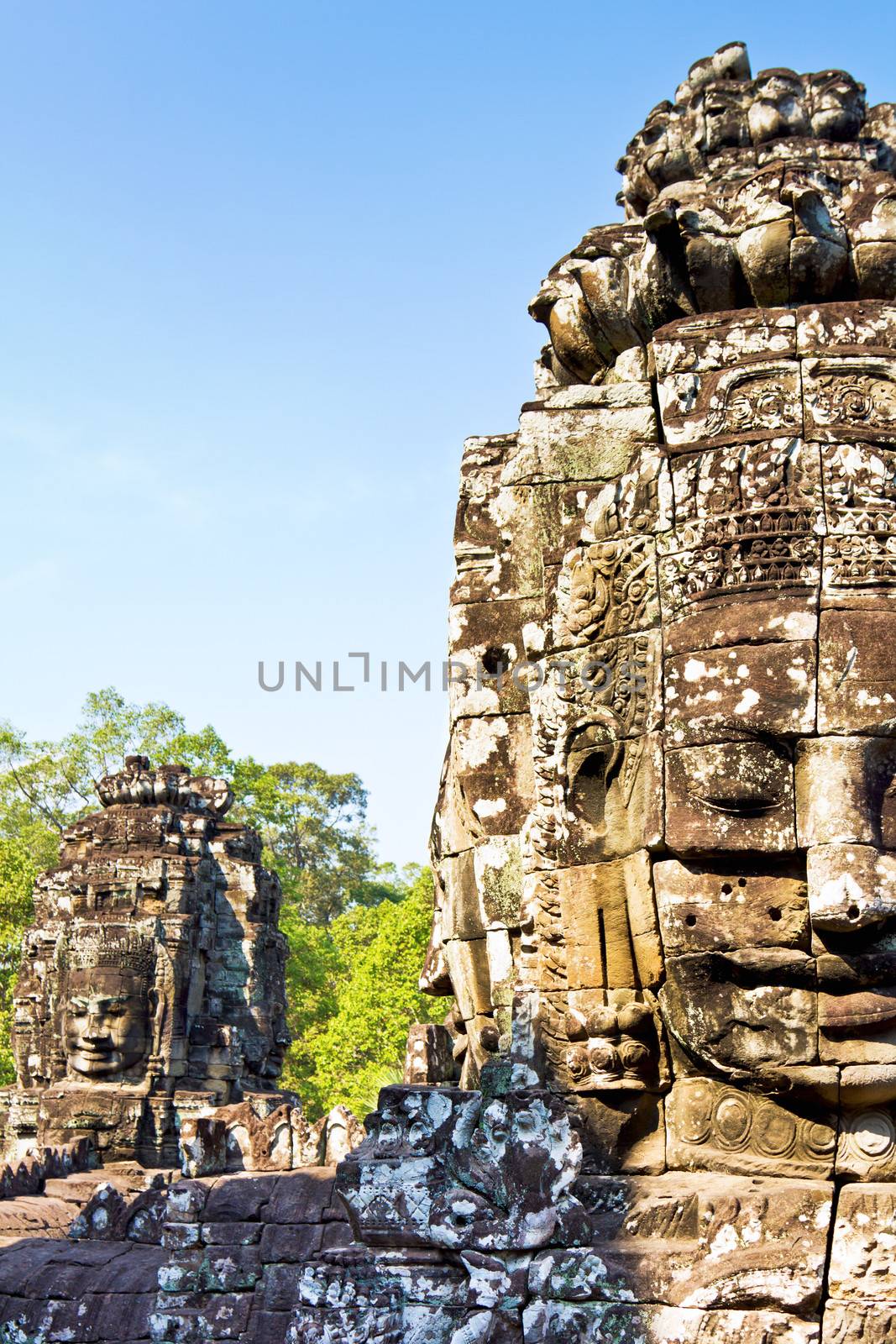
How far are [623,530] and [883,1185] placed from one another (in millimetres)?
2457

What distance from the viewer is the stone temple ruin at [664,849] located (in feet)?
16.0

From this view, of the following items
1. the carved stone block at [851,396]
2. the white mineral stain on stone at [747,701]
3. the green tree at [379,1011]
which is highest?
the carved stone block at [851,396]

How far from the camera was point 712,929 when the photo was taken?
16.7ft

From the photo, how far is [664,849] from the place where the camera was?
17.2ft

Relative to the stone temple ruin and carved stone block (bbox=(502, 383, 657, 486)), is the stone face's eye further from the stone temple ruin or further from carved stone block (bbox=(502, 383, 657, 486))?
carved stone block (bbox=(502, 383, 657, 486))

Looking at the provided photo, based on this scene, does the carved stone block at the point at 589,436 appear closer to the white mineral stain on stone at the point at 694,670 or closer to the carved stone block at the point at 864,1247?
the white mineral stain on stone at the point at 694,670

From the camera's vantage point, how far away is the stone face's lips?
483 centimetres

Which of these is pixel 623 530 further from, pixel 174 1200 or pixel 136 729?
pixel 136 729

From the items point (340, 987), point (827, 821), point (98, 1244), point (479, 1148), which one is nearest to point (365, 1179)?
point (479, 1148)

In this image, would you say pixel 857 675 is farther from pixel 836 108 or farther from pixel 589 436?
pixel 836 108

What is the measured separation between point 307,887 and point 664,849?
37902 mm

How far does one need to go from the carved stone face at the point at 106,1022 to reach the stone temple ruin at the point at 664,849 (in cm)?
998

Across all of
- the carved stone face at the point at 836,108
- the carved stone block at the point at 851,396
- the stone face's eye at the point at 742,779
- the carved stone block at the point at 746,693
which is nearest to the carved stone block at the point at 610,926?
the stone face's eye at the point at 742,779

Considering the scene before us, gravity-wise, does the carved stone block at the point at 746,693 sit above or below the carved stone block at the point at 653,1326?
above
